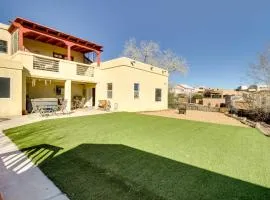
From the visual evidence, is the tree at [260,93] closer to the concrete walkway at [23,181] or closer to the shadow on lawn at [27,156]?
the shadow on lawn at [27,156]

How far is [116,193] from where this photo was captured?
2.60m

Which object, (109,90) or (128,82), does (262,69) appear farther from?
(109,90)

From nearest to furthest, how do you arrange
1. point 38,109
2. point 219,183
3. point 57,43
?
point 219,183
point 38,109
point 57,43

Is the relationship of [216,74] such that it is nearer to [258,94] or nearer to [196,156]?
[258,94]

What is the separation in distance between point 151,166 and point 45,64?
11.9 meters

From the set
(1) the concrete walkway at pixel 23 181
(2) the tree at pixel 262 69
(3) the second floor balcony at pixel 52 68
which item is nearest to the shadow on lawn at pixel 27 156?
(1) the concrete walkway at pixel 23 181

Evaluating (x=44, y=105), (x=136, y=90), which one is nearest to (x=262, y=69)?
(x=136, y=90)

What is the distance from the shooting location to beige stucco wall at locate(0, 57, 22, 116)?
32.3ft

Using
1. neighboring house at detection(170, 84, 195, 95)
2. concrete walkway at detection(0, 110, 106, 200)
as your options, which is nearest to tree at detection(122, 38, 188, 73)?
neighboring house at detection(170, 84, 195, 95)

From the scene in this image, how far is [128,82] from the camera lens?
48.1 feet

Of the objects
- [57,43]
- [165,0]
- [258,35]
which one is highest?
[165,0]

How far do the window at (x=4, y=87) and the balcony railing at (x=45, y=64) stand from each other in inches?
92.8

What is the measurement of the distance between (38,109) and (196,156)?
37.3ft

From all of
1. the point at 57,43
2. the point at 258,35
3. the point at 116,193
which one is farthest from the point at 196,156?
the point at 258,35
